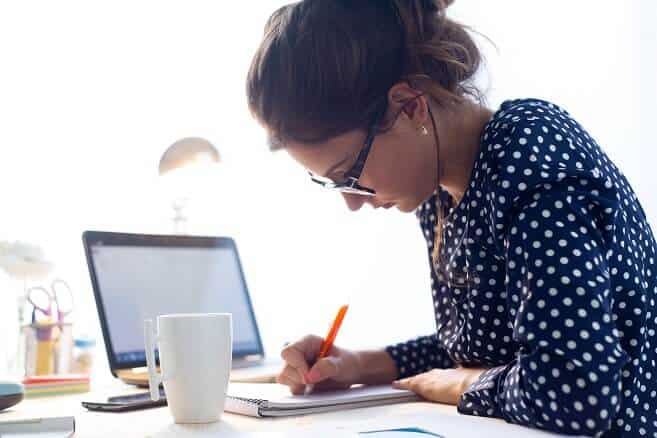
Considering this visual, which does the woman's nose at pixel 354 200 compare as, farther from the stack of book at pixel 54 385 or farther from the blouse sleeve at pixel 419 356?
the stack of book at pixel 54 385

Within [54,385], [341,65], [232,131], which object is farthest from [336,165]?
[232,131]

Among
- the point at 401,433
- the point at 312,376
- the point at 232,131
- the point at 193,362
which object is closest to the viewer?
the point at 401,433

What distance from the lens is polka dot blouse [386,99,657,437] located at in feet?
2.50

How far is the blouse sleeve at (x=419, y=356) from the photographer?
4.01ft

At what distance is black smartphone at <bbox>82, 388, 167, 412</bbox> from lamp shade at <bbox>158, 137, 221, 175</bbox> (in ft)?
1.89

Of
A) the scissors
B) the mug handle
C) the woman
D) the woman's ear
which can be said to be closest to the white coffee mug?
the mug handle

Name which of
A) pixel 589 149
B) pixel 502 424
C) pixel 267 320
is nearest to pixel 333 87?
pixel 589 149

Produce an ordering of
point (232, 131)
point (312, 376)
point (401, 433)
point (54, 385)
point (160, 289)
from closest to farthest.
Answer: point (401, 433) → point (312, 376) → point (54, 385) → point (160, 289) → point (232, 131)

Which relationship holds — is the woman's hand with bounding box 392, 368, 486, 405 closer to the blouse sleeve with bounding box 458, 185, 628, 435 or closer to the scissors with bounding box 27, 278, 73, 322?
the blouse sleeve with bounding box 458, 185, 628, 435

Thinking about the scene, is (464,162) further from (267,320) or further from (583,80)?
(267,320)

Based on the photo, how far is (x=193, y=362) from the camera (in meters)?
0.83

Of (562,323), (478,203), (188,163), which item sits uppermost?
(188,163)

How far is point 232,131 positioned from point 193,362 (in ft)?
3.66

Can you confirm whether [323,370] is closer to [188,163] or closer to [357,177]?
[357,177]
